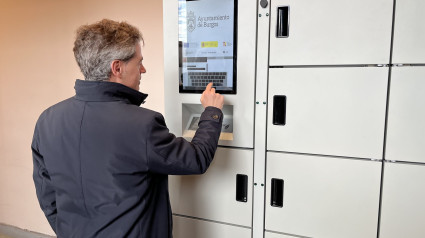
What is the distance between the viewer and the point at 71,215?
1191mm

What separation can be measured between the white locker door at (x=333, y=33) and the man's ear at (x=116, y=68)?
670mm

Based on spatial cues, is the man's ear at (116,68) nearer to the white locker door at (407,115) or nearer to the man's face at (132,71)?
the man's face at (132,71)

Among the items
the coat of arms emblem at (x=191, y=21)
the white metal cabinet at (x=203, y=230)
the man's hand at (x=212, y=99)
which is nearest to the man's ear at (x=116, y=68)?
the man's hand at (x=212, y=99)

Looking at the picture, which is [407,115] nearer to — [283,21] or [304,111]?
[304,111]

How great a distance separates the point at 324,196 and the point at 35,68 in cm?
275

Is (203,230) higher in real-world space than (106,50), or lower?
lower

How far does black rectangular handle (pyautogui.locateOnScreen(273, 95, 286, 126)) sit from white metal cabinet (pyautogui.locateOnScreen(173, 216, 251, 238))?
0.58 metres

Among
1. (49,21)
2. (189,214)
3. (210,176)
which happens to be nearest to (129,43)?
(210,176)

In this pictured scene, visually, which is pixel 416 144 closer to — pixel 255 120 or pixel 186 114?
pixel 255 120

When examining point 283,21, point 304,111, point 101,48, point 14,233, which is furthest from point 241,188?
point 14,233

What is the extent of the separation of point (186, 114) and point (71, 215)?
73 centimetres

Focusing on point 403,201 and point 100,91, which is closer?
point 100,91

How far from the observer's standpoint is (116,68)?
1157mm

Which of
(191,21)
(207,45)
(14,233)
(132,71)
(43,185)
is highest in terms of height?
(191,21)
